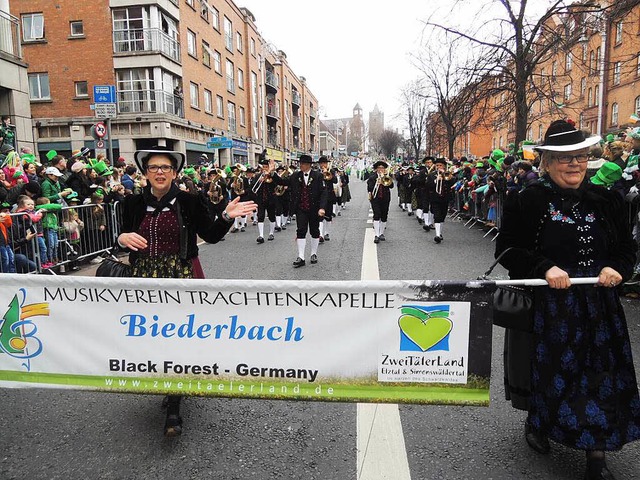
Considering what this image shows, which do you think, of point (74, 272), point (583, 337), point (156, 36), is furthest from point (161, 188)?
point (156, 36)

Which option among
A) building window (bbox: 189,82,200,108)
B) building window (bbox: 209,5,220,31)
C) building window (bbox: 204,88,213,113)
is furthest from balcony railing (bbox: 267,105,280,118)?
building window (bbox: 189,82,200,108)

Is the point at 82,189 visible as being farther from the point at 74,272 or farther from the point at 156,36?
the point at 156,36

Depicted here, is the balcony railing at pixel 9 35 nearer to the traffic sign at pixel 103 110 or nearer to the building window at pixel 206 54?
the traffic sign at pixel 103 110

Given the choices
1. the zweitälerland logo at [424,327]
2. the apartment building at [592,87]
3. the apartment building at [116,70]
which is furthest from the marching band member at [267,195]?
the apartment building at [116,70]

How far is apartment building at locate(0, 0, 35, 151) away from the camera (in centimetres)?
1644

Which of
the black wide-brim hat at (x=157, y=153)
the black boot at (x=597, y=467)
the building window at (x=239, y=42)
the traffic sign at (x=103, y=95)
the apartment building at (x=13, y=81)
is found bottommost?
the black boot at (x=597, y=467)

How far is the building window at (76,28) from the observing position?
27.9 m

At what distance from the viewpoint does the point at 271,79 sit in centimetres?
5438

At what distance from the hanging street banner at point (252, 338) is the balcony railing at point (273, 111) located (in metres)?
52.6

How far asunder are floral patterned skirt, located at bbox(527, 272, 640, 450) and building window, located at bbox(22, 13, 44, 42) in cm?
3337

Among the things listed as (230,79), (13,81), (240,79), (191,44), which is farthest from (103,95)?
(240,79)

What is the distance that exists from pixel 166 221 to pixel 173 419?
1.31 meters

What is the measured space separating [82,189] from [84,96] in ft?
70.5

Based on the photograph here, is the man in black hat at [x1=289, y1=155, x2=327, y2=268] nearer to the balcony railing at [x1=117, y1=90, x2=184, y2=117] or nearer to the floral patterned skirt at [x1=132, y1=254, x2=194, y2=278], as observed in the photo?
the floral patterned skirt at [x1=132, y1=254, x2=194, y2=278]
